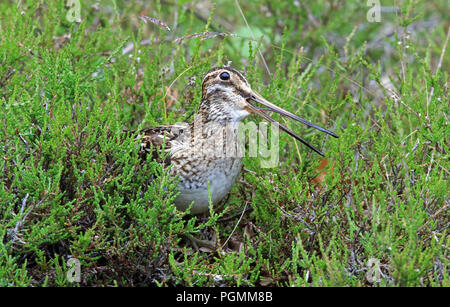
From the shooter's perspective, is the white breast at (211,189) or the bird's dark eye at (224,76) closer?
the white breast at (211,189)

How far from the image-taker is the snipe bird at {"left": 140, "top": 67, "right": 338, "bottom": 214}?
10.7ft

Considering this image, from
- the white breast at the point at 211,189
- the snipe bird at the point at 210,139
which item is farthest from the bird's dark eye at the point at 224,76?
the white breast at the point at 211,189

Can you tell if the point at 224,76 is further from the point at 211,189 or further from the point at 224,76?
the point at 211,189

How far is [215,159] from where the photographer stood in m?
3.30

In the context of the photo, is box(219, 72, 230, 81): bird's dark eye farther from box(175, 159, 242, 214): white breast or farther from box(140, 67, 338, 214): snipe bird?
box(175, 159, 242, 214): white breast

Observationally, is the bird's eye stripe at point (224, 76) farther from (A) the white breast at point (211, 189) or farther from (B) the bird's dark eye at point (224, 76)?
(A) the white breast at point (211, 189)

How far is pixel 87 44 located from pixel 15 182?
1.47 metres

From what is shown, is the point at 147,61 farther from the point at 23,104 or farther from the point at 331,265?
the point at 331,265

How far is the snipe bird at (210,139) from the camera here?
10.7ft

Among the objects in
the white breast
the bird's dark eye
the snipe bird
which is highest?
the bird's dark eye

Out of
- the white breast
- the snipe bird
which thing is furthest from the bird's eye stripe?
the white breast

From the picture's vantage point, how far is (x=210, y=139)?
3.36 metres
